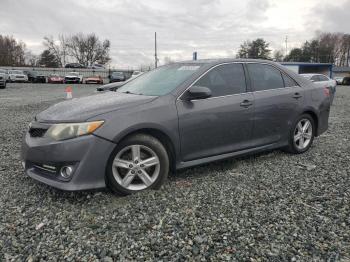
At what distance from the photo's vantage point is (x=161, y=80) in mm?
4082

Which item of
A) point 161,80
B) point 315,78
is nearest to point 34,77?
point 315,78

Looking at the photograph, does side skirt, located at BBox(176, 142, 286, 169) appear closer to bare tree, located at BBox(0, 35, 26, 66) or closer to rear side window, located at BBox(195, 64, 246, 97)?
rear side window, located at BBox(195, 64, 246, 97)

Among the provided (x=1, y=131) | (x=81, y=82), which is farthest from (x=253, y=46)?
(x=1, y=131)

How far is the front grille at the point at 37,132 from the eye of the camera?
321cm

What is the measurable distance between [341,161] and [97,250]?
376 centimetres

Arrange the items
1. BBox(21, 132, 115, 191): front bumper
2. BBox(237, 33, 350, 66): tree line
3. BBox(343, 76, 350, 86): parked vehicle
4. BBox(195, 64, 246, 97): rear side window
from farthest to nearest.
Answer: BBox(237, 33, 350, 66): tree line < BBox(343, 76, 350, 86): parked vehicle < BBox(195, 64, 246, 97): rear side window < BBox(21, 132, 115, 191): front bumper

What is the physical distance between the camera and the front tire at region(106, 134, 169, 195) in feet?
10.5

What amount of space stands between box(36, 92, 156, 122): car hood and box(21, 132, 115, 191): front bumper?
26 centimetres

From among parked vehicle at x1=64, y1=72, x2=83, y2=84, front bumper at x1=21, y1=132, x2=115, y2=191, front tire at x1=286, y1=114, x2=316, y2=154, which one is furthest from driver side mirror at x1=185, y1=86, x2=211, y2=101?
parked vehicle at x1=64, y1=72, x2=83, y2=84

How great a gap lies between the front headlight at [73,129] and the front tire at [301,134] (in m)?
3.05

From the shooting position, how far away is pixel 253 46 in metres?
81.3

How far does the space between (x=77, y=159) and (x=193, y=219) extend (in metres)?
1.23

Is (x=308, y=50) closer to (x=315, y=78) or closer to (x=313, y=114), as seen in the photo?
(x=315, y=78)

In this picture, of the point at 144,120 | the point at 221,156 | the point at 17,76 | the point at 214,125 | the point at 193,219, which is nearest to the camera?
the point at 193,219
